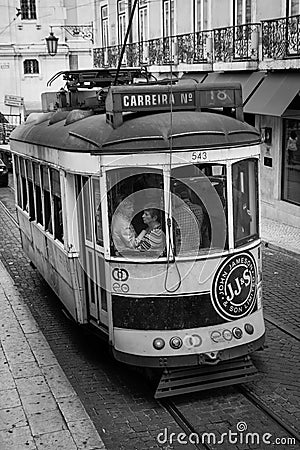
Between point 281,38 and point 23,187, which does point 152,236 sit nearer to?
point 23,187

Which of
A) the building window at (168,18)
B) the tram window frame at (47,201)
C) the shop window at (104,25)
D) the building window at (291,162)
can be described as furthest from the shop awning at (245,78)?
the shop window at (104,25)

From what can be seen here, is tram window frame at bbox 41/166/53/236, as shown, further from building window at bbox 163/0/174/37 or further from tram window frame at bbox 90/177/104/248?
building window at bbox 163/0/174/37

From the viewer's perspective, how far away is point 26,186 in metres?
11.4

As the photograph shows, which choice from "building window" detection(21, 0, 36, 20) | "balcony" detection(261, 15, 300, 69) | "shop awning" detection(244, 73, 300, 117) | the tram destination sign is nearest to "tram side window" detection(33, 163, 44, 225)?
the tram destination sign

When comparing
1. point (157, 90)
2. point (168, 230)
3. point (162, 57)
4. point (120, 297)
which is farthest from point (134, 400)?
point (162, 57)

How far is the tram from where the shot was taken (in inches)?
267

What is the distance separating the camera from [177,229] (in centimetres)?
682

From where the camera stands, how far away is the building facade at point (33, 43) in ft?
148

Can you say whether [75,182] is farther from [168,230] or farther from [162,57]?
[162,57]

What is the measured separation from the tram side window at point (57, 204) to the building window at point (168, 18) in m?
14.7

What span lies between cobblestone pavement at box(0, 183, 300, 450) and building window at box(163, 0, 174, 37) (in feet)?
46.1

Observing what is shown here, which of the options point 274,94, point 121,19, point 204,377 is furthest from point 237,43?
point 204,377

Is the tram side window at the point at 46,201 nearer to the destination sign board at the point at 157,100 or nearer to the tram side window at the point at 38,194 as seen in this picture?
the tram side window at the point at 38,194

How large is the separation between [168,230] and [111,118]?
Answer: 4.25ft
